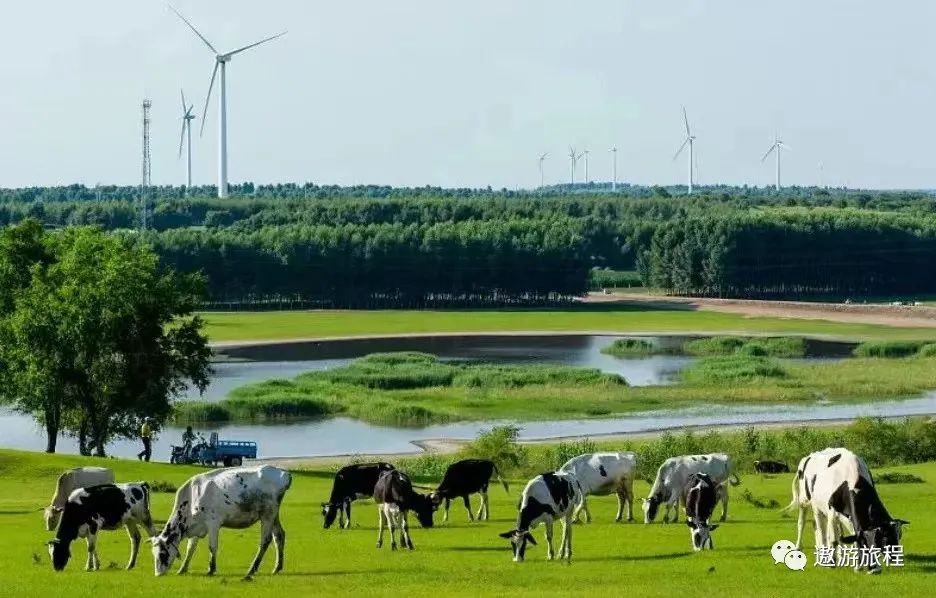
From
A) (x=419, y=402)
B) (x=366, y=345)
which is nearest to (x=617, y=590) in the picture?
(x=419, y=402)

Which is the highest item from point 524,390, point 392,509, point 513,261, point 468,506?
point 513,261

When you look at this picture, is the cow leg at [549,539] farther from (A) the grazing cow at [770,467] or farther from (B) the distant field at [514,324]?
(B) the distant field at [514,324]

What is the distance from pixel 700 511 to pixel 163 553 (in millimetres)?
9016

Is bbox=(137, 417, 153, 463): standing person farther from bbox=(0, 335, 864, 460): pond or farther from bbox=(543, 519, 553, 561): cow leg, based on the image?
bbox=(543, 519, 553, 561): cow leg

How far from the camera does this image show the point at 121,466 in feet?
145

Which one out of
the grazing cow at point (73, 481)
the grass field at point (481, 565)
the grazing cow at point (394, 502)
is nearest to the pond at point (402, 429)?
the grazing cow at point (73, 481)

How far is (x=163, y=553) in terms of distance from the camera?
2580 centimetres

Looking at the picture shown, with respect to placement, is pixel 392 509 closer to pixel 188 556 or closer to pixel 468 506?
pixel 188 556

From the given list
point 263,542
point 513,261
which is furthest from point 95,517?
point 513,261

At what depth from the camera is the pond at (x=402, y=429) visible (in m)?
67.6

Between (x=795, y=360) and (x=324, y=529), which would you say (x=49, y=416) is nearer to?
(x=324, y=529)

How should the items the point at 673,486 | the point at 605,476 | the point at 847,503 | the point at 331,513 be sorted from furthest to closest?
the point at 605,476, the point at 673,486, the point at 331,513, the point at 847,503

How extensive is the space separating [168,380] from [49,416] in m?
4.20

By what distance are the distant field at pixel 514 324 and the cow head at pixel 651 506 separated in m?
90.3
